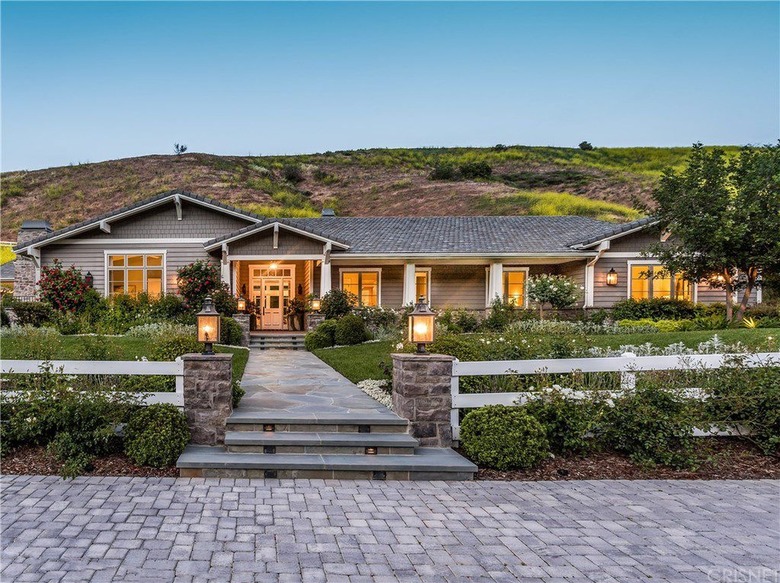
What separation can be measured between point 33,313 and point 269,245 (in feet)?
23.8

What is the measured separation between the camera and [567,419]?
17.5 ft

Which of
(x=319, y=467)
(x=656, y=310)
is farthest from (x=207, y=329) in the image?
(x=656, y=310)

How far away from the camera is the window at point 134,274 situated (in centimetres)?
1605

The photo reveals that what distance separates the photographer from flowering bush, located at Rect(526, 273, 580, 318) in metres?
15.5

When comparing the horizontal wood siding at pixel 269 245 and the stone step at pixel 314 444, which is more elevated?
the horizontal wood siding at pixel 269 245

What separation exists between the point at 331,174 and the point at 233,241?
38.5 metres

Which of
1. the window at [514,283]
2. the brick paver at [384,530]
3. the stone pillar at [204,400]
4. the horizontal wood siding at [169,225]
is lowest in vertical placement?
the brick paver at [384,530]

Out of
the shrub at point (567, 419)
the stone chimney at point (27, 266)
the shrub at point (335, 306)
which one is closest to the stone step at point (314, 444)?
the shrub at point (567, 419)

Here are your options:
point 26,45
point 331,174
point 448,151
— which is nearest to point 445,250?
point 26,45

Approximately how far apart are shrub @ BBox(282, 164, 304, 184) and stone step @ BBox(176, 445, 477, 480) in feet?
157

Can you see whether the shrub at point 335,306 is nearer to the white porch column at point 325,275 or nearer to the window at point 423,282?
the white porch column at point 325,275

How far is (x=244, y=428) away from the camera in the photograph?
17.8 ft

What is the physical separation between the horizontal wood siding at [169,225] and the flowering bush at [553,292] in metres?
9.88

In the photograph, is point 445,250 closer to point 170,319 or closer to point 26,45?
point 170,319
